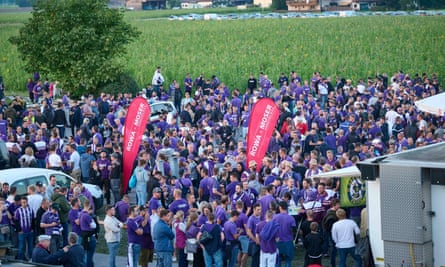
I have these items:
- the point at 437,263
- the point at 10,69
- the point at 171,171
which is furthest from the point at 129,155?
the point at 10,69

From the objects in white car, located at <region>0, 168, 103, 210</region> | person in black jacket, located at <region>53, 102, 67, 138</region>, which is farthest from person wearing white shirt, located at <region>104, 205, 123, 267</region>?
person in black jacket, located at <region>53, 102, 67, 138</region>

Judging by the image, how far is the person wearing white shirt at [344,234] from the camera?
17.2 meters

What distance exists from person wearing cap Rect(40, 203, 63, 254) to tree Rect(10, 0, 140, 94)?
880 inches

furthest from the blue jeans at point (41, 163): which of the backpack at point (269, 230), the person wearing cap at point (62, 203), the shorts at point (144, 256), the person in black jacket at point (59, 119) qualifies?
the backpack at point (269, 230)

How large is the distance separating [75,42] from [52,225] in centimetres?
2337

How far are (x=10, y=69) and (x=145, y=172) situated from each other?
34.0 m

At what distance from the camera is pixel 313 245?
16.9m

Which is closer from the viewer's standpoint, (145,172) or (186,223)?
(186,223)

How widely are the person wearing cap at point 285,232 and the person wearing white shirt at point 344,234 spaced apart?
2.30ft

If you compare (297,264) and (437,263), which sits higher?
(437,263)

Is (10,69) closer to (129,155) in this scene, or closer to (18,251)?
(129,155)

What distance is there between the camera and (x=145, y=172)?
2245 cm

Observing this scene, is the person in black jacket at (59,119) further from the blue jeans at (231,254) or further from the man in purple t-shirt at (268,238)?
the man in purple t-shirt at (268,238)

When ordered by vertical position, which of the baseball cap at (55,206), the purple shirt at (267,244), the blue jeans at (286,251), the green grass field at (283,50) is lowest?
the green grass field at (283,50)
